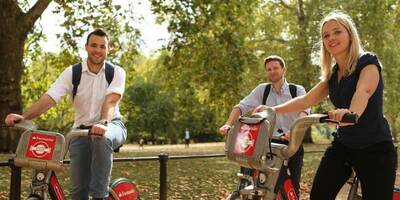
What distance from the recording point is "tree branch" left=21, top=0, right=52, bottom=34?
15220 mm

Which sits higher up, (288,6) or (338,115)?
(288,6)

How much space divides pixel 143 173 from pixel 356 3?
16.3 m

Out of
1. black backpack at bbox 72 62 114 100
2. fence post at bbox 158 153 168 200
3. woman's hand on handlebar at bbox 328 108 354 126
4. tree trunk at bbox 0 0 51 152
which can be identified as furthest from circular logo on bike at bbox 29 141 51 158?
tree trunk at bbox 0 0 51 152

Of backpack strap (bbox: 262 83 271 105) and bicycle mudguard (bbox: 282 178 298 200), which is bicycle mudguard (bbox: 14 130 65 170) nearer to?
bicycle mudguard (bbox: 282 178 298 200)

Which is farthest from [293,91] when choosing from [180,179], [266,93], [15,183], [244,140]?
[180,179]

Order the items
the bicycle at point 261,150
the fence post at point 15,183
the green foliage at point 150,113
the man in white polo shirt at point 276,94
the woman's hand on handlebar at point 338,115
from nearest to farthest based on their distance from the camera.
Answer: the woman's hand on handlebar at point 338,115 < the bicycle at point 261,150 < the fence post at point 15,183 < the man in white polo shirt at point 276,94 < the green foliage at point 150,113

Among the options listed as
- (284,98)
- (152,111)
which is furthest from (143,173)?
(152,111)

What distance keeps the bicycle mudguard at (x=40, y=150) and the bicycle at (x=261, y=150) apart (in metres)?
1.29

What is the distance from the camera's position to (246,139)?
130 inches

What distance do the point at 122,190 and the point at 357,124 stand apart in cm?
235

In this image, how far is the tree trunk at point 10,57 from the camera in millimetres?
14703

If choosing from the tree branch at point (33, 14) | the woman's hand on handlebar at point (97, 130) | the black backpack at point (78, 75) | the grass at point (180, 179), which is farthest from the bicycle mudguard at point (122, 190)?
the tree branch at point (33, 14)

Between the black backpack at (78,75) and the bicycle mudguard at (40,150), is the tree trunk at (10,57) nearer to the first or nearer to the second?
the black backpack at (78,75)

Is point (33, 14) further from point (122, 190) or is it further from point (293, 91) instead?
point (122, 190)
